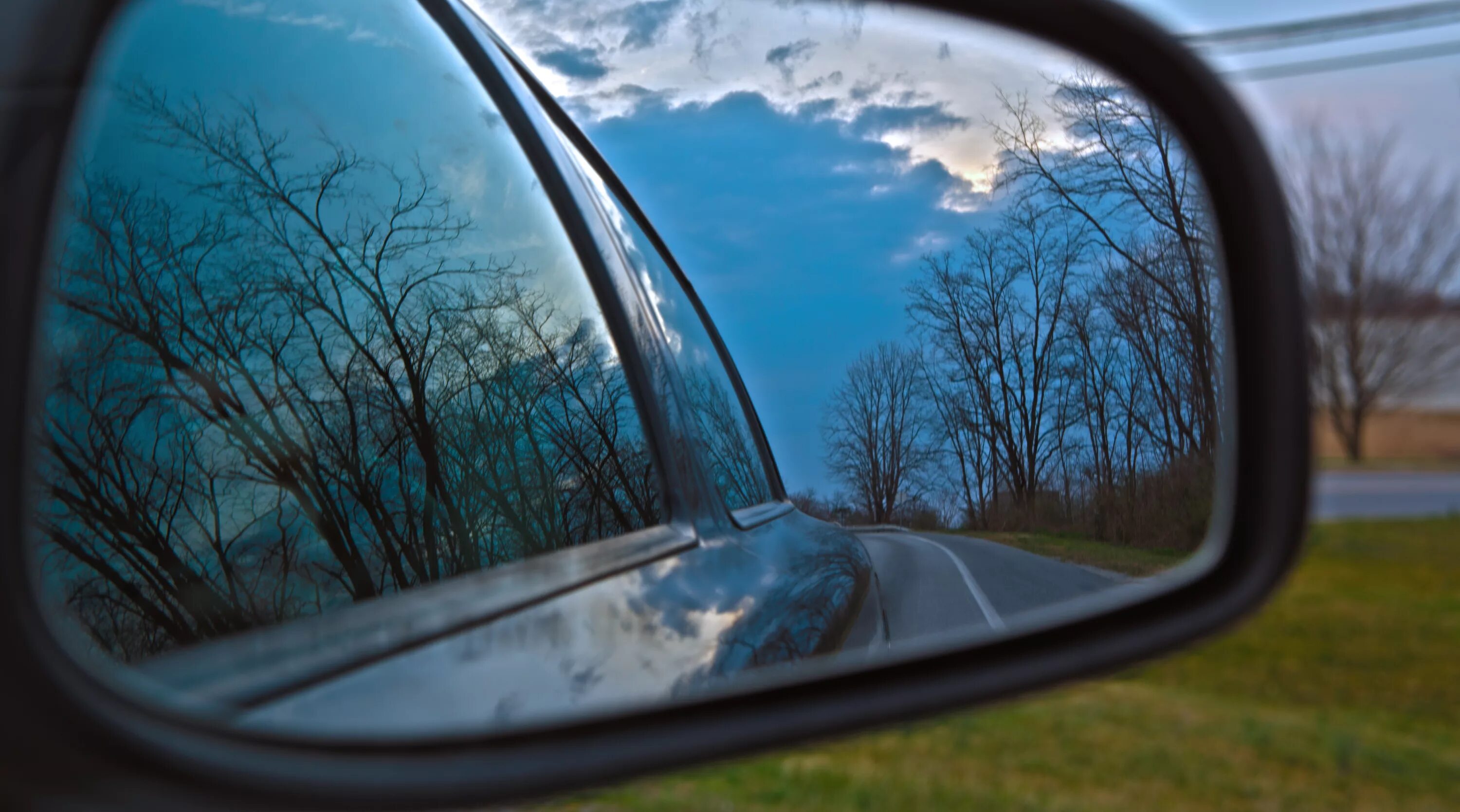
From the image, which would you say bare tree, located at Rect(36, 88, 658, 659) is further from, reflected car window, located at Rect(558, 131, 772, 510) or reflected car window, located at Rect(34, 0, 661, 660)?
reflected car window, located at Rect(558, 131, 772, 510)

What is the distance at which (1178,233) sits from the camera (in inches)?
64.8

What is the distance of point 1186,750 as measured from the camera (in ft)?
21.7

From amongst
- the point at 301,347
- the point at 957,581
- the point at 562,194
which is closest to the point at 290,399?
the point at 301,347

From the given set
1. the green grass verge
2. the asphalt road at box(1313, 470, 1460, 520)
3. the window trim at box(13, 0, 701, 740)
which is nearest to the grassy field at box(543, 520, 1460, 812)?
the green grass verge

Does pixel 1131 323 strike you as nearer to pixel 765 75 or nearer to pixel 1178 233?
pixel 1178 233

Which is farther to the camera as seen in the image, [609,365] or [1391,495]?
[1391,495]

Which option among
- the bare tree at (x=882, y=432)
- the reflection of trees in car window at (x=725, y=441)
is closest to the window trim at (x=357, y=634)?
the reflection of trees in car window at (x=725, y=441)

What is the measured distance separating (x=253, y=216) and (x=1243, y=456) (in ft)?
4.82

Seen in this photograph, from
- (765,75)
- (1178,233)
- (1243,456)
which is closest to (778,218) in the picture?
(765,75)

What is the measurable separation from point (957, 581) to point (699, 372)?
21.0 inches

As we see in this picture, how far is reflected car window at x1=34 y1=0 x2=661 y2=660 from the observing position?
1.31 m

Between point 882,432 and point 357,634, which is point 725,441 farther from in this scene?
point 357,634

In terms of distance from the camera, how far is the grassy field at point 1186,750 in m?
5.38

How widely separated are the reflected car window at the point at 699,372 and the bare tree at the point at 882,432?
0.20 metres
